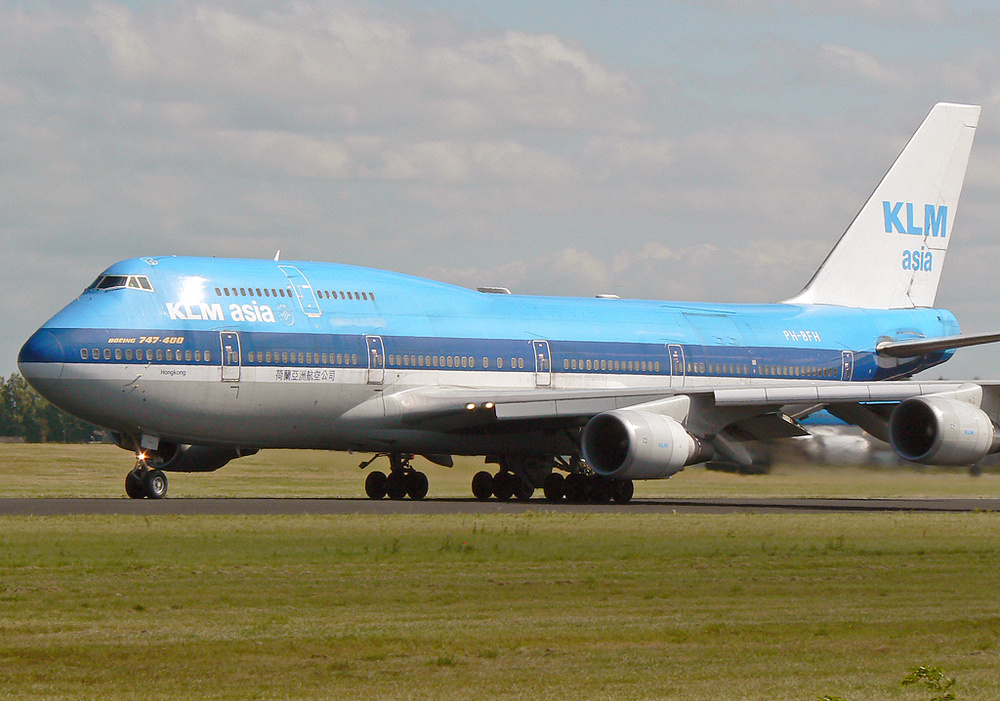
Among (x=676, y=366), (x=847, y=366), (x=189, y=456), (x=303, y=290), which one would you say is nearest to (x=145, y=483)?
(x=189, y=456)

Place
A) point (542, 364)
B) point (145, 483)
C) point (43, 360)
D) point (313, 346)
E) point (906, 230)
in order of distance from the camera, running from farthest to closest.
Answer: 1. point (906, 230)
2. point (542, 364)
3. point (313, 346)
4. point (145, 483)
5. point (43, 360)

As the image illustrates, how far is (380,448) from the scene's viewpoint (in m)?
33.0

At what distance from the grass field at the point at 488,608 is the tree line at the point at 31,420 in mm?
77460

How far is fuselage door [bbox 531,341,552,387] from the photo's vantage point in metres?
34.8

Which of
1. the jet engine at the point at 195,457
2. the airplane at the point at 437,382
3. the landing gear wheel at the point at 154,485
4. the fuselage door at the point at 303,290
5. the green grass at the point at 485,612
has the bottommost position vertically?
the green grass at the point at 485,612

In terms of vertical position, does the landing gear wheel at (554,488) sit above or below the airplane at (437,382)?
below

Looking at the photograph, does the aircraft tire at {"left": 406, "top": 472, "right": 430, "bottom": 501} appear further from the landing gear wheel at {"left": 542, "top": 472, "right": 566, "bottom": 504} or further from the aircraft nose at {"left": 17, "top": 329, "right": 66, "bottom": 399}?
the aircraft nose at {"left": 17, "top": 329, "right": 66, "bottom": 399}

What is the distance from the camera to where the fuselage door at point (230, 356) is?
Answer: 30.1 meters

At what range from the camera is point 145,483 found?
30.6 m

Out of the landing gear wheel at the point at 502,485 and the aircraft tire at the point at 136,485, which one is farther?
the landing gear wheel at the point at 502,485

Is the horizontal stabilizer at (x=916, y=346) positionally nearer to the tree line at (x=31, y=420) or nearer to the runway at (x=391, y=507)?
the runway at (x=391, y=507)

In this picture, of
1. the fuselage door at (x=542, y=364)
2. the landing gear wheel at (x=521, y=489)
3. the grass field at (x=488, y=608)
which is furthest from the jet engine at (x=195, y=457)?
the grass field at (x=488, y=608)

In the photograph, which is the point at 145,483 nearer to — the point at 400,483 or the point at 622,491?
the point at 400,483

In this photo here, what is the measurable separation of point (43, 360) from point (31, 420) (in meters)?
105
